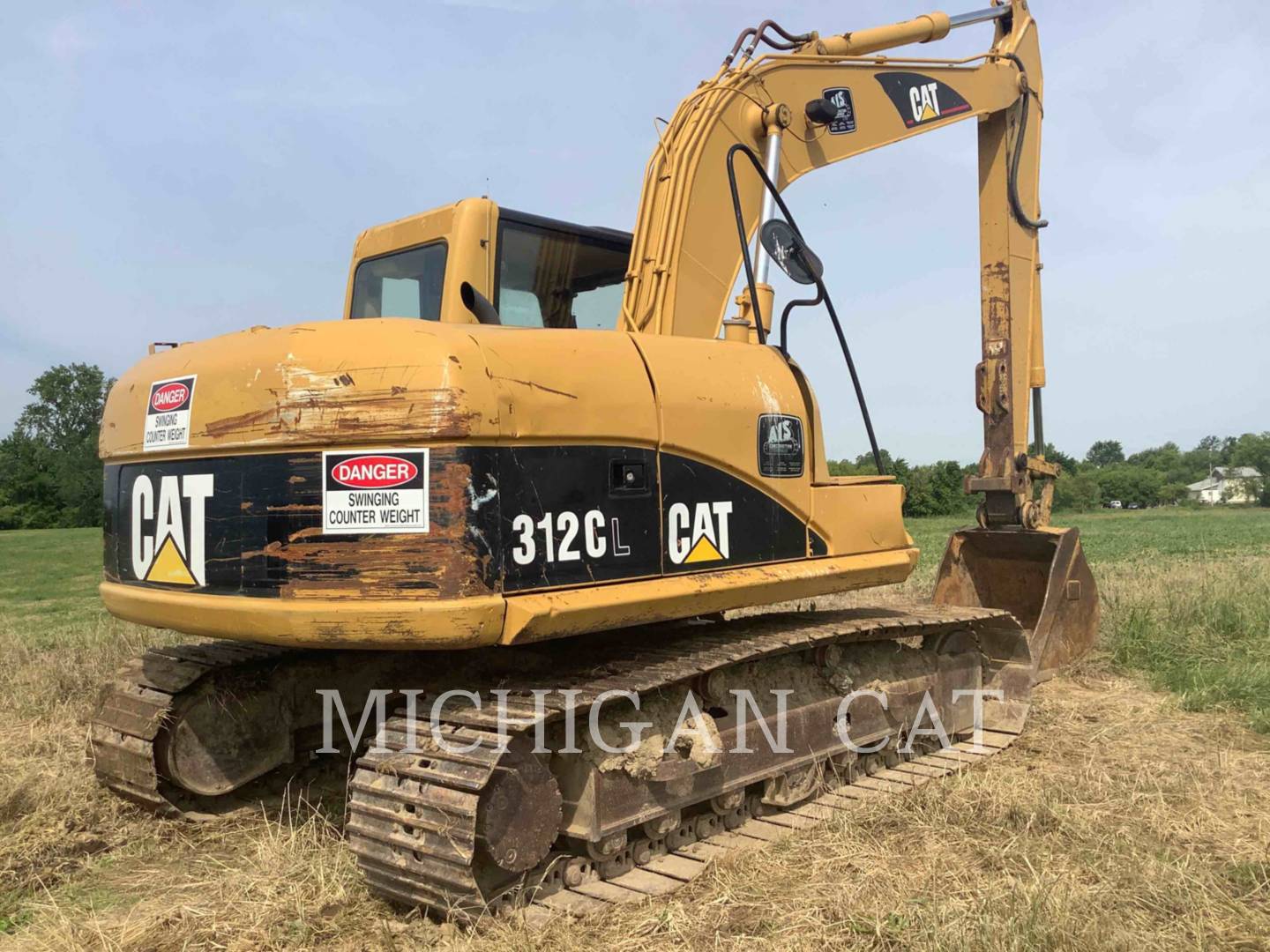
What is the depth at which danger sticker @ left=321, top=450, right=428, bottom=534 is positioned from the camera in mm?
3564

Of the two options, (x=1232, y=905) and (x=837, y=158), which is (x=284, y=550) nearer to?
(x=1232, y=905)

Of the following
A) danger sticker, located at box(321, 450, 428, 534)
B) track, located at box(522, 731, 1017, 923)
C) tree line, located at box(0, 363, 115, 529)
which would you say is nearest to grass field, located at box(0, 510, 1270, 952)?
track, located at box(522, 731, 1017, 923)

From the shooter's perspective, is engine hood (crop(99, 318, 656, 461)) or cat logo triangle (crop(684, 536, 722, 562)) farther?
cat logo triangle (crop(684, 536, 722, 562))

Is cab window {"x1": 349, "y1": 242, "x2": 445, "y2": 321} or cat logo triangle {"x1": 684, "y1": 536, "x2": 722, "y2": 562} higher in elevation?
cab window {"x1": 349, "y1": 242, "x2": 445, "y2": 321}

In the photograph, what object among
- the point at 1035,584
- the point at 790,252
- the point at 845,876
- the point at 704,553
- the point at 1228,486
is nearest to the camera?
the point at 845,876

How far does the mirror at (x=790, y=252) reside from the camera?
507 centimetres

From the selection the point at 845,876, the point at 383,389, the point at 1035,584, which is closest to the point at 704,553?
the point at 845,876

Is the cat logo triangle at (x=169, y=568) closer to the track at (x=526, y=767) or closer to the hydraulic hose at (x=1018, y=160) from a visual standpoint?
the track at (x=526, y=767)

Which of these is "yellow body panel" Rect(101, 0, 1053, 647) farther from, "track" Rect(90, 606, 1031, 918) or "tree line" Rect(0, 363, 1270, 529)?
"tree line" Rect(0, 363, 1270, 529)

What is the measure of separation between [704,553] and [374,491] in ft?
4.65

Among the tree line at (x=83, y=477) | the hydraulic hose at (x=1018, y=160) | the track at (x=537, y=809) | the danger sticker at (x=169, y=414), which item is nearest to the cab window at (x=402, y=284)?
the danger sticker at (x=169, y=414)

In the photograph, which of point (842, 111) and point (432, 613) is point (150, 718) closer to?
point (432, 613)

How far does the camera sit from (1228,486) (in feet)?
251

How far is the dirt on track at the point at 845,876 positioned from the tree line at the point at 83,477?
112ft
